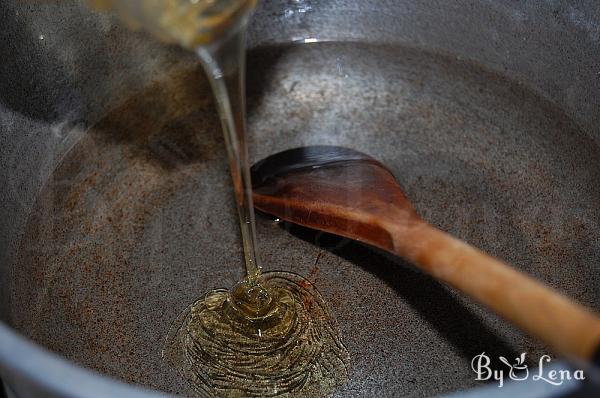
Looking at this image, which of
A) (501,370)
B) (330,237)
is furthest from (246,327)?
(501,370)

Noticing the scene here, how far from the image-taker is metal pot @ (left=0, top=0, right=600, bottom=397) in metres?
0.95

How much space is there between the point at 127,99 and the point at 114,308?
43 cm

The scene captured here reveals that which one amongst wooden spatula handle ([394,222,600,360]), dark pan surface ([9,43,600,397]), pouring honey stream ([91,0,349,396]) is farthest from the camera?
dark pan surface ([9,43,600,397])

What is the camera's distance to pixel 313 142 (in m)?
1.19

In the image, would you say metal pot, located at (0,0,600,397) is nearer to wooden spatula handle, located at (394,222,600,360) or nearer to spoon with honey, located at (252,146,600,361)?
spoon with honey, located at (252,146,600,361)

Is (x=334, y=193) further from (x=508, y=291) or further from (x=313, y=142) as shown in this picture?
(x=508, y=291)

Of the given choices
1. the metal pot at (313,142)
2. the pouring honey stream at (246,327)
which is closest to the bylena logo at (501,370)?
the metal pot at (313,142)

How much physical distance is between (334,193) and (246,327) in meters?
0.21

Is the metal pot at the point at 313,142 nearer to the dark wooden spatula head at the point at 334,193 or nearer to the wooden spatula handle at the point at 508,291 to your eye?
the dark wooden spatula head at the point at 334,193

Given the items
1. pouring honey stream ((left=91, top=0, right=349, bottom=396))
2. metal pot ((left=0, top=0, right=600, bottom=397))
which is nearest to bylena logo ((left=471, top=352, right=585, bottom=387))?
metal pot ((left=0, top=0, right=600, bottom=397))

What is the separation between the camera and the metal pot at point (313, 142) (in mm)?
945

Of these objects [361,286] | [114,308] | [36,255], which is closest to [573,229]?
[361,286]

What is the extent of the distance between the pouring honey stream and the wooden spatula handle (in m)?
0.19

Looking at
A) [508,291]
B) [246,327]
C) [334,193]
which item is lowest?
[246,327]
